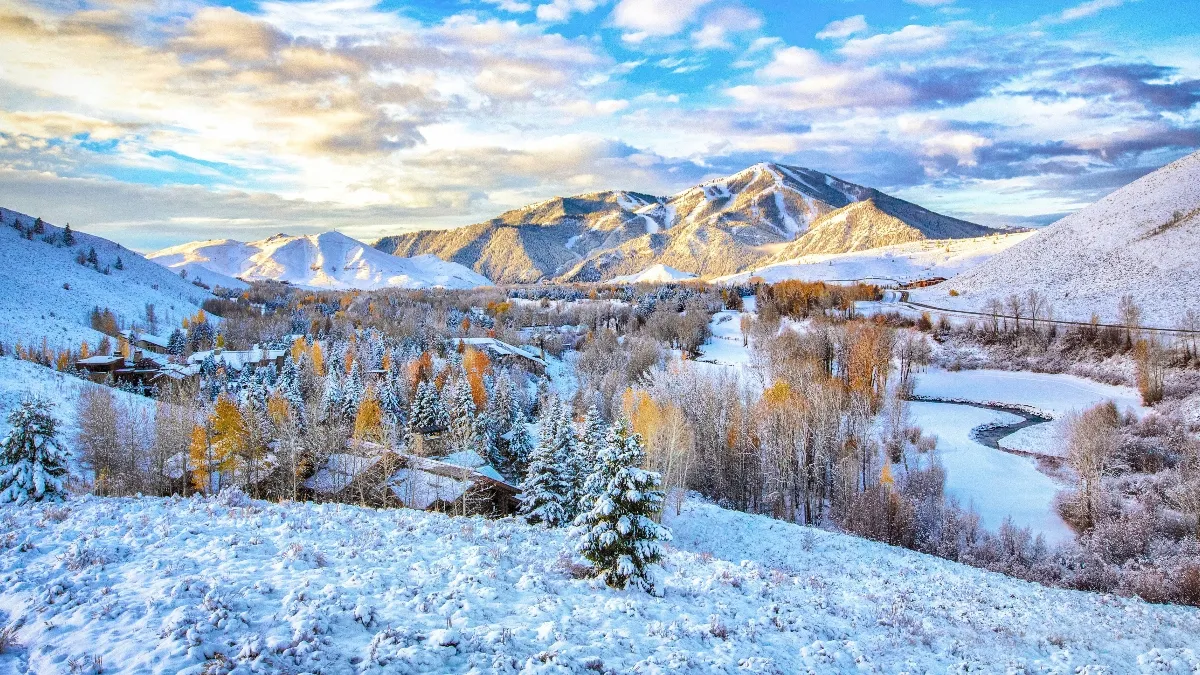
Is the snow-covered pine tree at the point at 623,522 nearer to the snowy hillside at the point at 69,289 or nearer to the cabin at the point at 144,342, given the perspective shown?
the snowy hillside at the point at 69,289

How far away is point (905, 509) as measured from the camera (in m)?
30.5

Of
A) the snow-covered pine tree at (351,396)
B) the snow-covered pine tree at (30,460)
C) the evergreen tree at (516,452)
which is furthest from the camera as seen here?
the snow-covered pine tree at (351,396)

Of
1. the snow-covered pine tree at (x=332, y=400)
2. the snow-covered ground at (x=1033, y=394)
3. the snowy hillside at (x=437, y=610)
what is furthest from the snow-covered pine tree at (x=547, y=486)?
the snow-covered ground at (x=1033, y=394)

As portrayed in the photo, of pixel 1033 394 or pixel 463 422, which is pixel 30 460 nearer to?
pixel 463 422

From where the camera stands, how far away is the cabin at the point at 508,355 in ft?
238

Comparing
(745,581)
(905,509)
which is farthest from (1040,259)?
(745,581)

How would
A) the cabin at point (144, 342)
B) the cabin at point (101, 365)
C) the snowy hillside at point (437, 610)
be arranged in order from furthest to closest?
the cabin at point (144, 342)
the cabin at point (101, 365)
the snowy hillside at point (437, 610)

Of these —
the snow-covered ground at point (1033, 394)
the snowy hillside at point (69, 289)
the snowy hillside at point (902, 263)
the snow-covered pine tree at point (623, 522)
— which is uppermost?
the snowy hillside at point (902, 263)

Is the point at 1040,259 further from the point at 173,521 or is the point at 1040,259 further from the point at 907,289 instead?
the point at 173,521

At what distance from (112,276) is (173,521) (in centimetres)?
12150

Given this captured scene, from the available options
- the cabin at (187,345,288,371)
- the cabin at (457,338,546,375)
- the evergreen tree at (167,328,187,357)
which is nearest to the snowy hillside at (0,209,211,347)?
the evergreen tree at (167,328,187,357)

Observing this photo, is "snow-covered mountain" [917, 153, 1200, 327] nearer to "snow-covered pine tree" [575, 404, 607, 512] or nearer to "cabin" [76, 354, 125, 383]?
"snow-covered pine tree" [575, 404, 607, 512]

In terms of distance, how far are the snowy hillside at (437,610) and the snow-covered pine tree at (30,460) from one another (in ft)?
17.3

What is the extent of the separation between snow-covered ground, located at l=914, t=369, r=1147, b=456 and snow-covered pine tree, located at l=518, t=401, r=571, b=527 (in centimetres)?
3550
